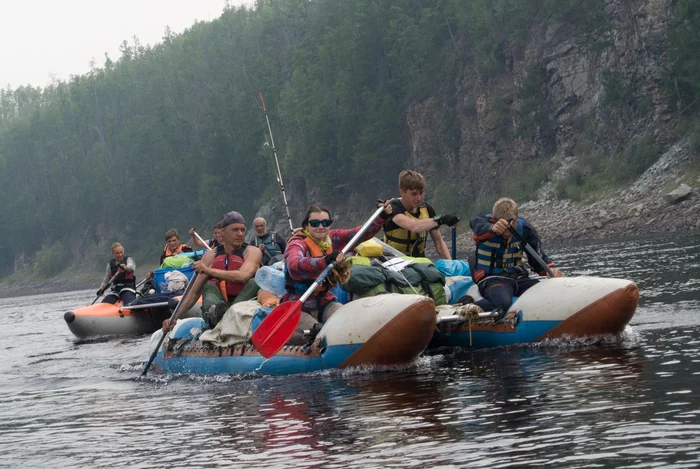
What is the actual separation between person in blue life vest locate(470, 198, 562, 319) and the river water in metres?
0.64

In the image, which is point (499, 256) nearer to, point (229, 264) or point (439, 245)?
point (439, 245)

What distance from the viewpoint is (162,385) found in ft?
37.6

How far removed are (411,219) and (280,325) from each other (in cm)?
224

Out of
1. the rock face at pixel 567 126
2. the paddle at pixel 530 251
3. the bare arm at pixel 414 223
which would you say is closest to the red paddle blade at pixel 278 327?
the bare arm at pixel 414 223

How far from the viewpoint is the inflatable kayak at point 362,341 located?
9.60 m

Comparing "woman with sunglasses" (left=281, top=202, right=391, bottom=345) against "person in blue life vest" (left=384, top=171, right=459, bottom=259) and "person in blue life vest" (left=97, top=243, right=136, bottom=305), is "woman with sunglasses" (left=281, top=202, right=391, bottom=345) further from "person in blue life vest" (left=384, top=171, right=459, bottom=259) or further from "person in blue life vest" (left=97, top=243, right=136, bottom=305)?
"person in blue life vest" (left=97, top=243, right=136, bottom=305)

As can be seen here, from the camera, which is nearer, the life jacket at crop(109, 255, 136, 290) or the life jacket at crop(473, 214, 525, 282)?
the life jacket at crop(473, 214, 525, 282)

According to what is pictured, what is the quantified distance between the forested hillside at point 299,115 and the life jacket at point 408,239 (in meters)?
30.8

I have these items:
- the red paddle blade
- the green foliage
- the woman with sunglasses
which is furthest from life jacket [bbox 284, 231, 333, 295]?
the green foliage

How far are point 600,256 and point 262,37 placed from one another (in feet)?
243

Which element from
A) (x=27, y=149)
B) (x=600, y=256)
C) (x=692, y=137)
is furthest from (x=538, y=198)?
(x=27, y=149)

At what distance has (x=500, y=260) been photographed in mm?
11031

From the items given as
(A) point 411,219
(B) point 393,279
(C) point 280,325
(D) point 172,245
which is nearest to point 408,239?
(A) point 411,219

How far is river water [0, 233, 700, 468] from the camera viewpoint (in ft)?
20.4
